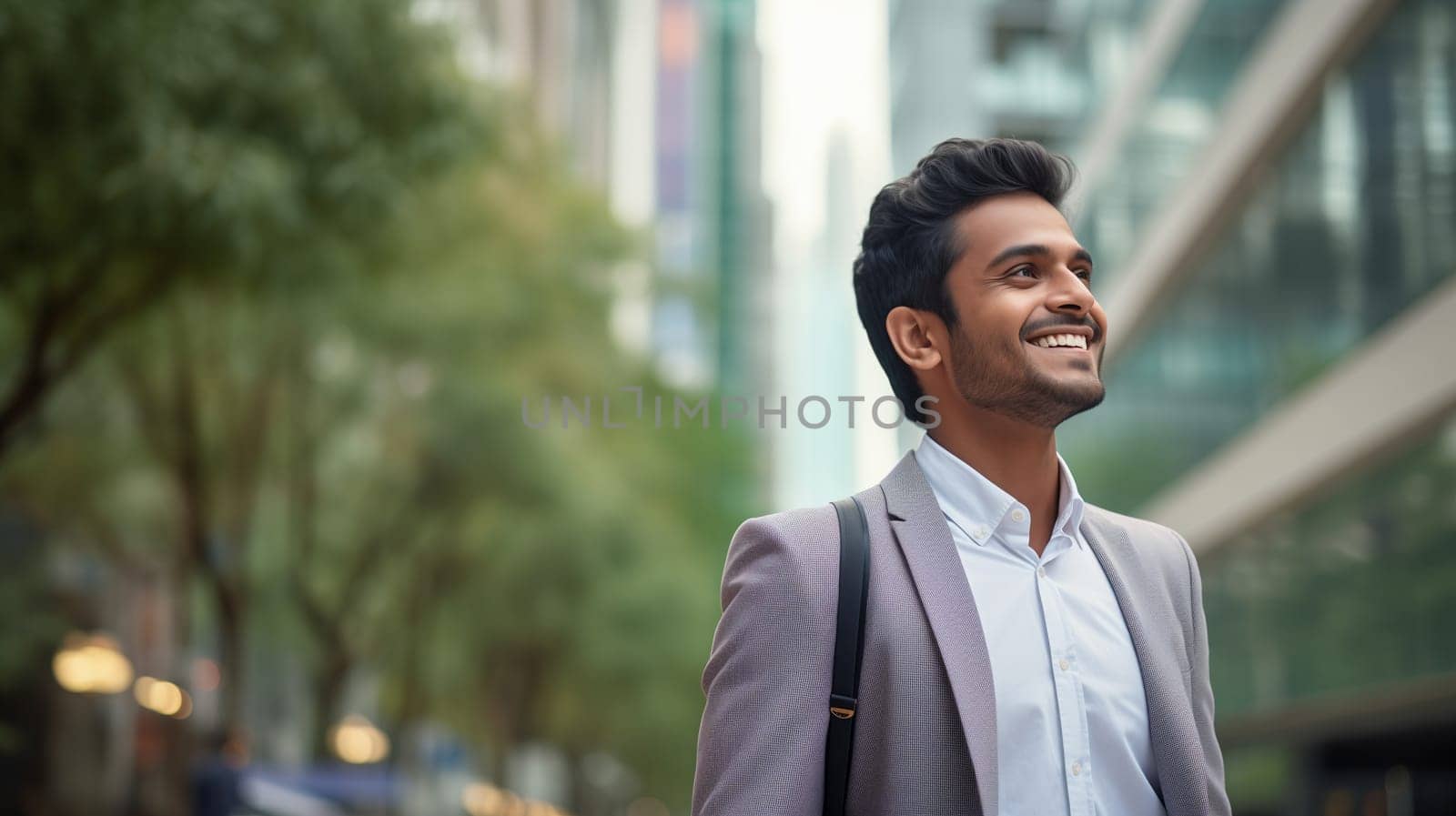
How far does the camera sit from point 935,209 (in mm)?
2420

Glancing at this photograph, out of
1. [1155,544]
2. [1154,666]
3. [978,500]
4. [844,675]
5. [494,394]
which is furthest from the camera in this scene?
[494,394]

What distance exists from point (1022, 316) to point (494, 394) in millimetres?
15199

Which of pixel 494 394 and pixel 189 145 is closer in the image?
pixel 189 145

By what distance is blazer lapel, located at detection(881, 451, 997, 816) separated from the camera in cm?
210

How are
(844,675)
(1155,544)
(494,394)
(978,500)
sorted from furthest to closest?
(494,394) → (1155,544) → (978,500) → (844,675)

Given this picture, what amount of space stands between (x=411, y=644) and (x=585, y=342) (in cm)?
538

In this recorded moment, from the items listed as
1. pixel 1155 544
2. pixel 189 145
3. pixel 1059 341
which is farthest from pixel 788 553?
pixel 189 145

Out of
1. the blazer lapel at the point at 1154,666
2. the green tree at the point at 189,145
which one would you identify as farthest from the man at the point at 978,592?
the green tree at the point at 189,145

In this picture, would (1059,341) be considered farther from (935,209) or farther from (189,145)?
(189,145)

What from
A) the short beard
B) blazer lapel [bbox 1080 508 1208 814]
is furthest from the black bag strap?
blazer lapel [bbox 1080 508 1208 814]

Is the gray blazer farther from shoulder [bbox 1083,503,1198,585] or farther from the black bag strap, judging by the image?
shoulder [bbox 1083,503,1198,585]

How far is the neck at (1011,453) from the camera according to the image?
240 cm

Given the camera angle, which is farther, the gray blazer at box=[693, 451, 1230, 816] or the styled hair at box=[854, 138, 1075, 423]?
the styled hair at box=[854, 138, 1075, 423]

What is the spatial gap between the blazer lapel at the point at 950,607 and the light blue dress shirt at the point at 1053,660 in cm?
4
